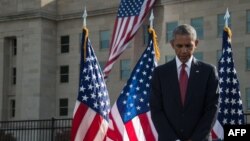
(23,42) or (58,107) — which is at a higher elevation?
(23,42)

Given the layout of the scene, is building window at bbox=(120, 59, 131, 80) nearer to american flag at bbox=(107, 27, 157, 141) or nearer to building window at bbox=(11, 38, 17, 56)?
building window at bbox=(11, 38, 17, 56)

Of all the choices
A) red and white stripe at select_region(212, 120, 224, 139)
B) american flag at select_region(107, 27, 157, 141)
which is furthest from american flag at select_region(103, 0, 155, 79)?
red and white stripe at select_region(212, 120, 224, 139)

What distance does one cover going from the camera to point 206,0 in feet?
143

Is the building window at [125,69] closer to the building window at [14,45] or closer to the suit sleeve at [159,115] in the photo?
the building window at [14,45]

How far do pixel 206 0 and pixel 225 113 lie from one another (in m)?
33.4

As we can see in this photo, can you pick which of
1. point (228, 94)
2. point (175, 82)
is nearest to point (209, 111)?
point (175, 82)

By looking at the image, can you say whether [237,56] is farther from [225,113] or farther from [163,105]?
[163,105]

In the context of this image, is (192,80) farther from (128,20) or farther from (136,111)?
(128,20)

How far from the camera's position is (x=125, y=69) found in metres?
47.9

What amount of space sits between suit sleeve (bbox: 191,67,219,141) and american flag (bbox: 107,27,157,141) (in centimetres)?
551

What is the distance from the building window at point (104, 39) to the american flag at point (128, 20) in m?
9.27

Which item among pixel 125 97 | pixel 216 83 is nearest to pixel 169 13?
pixel 125 97

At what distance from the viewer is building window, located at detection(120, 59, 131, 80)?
47719 millimetres

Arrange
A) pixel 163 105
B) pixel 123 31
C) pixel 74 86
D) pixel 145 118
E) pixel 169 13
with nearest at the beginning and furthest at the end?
pixel 163 105
pixel 145 118
pixel 123 31
pixel 169 13
pixel 74 86
